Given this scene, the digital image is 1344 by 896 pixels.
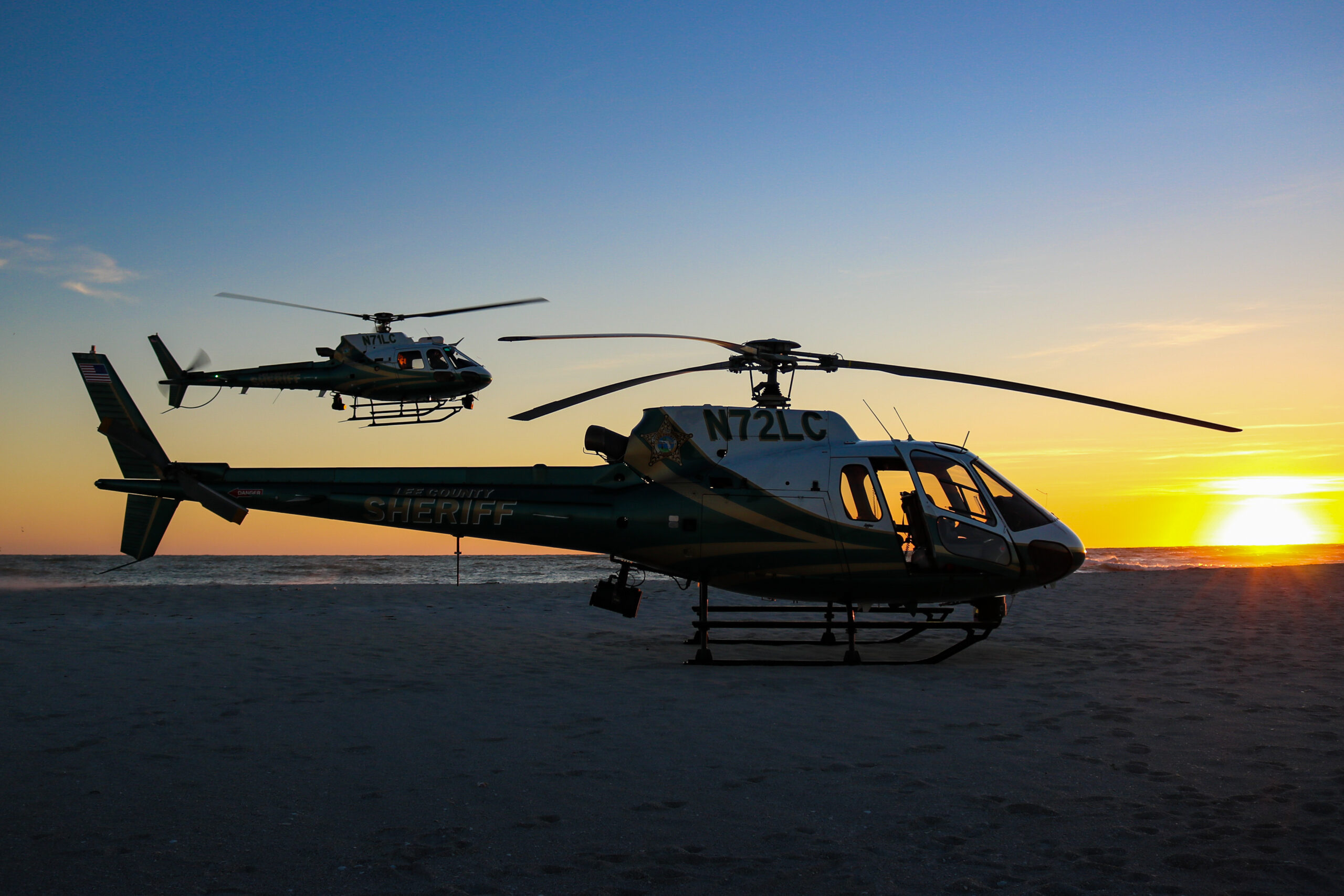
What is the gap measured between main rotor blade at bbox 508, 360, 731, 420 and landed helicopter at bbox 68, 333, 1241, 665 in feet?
0.36

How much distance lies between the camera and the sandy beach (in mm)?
4684

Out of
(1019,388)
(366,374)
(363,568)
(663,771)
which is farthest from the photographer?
(363,568)

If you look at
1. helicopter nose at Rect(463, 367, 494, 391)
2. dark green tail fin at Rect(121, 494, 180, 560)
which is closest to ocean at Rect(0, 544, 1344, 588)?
helicopter nose at Rect(463, 367, 494, 391)

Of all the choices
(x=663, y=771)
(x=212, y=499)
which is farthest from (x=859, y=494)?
(x=212, y=499)

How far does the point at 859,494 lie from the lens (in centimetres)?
1178

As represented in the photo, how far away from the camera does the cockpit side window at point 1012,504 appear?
11.7 meters

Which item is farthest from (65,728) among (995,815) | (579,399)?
(995,815)

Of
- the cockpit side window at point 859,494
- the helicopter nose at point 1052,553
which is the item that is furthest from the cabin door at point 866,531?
the helicopter nose at point 1052,553

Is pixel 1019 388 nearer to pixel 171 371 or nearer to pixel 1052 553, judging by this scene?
pixel 1052 553

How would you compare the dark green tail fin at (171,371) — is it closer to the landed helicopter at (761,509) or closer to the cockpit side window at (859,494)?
the landed helicopter at (761,509)

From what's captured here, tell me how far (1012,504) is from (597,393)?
18.7ft

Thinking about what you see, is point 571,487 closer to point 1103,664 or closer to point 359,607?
point 1103,664

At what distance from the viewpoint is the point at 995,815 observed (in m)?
5.50

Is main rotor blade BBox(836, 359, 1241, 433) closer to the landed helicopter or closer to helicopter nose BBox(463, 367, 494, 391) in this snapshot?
the landed helicopter
